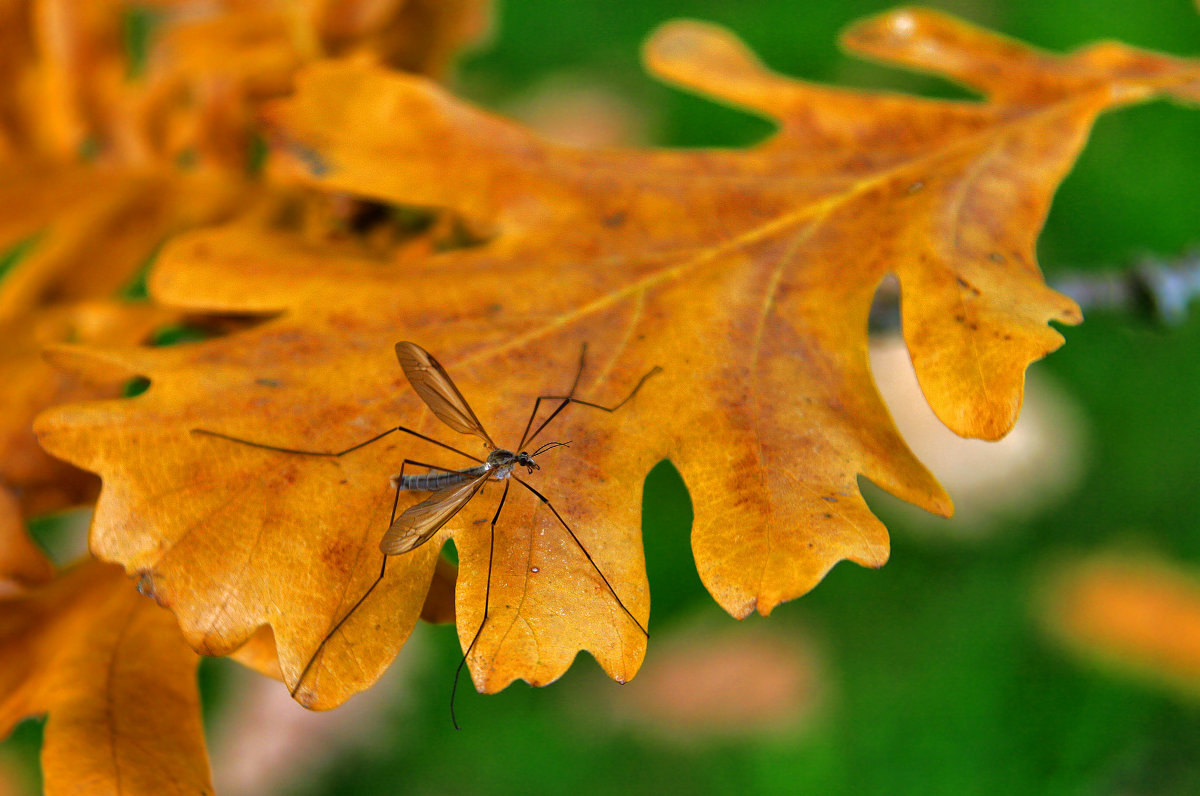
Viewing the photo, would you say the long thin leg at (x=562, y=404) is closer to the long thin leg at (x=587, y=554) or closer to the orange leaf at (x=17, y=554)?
the long thin leg at (x=587, y=554)

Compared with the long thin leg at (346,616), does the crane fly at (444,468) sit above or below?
above

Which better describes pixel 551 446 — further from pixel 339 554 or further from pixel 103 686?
pixel 103 686

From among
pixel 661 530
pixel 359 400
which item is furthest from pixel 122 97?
pixel 661 530

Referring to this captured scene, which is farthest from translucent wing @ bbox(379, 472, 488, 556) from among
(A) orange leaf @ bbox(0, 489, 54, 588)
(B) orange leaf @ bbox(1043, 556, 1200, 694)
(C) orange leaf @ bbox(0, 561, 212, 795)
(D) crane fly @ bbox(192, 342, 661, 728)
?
(B) orange leaf @ bbox(1043, 556, 1200, 694)

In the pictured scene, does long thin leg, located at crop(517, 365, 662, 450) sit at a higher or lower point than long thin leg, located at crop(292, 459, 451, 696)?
higher

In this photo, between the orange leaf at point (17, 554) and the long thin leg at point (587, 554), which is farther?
the orange leaf at point (17, 554)

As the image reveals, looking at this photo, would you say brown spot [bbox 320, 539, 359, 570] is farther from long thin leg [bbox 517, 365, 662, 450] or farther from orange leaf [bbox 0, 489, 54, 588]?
orange leaf [bbox 0, 489, 54, 588]

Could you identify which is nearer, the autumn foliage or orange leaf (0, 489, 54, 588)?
the autumn foliage

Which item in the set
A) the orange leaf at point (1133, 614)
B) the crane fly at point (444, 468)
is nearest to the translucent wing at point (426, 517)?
the crane fly at point (444, 468)
